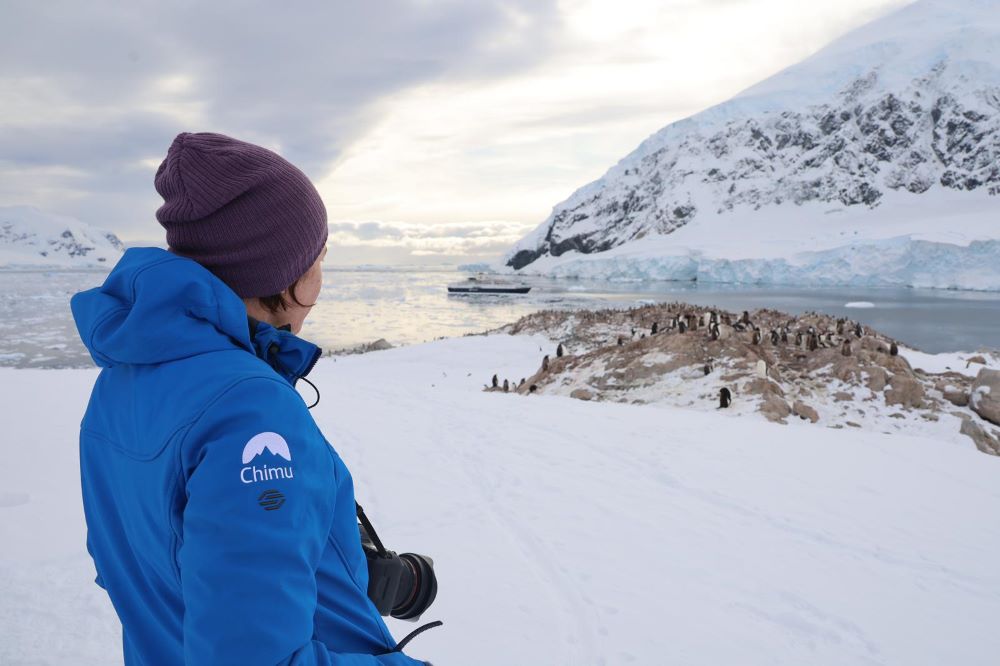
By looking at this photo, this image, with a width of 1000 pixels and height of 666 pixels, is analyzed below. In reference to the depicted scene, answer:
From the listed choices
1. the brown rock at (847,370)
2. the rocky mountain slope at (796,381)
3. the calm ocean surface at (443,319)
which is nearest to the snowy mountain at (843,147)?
the calm ocean surface at (443,319)

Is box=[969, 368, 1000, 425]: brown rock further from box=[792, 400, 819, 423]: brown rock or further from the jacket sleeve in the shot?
the jacket sleeve

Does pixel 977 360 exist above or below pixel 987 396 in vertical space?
below

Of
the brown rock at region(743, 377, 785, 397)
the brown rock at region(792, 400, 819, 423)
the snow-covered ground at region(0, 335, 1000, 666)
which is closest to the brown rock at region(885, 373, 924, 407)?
the brown rock at region(792, 400, 819, 423)

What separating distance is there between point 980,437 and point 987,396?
1218 millimetres

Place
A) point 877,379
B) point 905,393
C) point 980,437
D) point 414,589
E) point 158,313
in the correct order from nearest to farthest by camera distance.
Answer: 1. point 158,313
2. point 414,589
3. point 980,437
4. point 905,393
5. point 877,379

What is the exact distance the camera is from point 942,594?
359cm

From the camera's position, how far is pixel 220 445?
844mm

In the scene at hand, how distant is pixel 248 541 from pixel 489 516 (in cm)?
363

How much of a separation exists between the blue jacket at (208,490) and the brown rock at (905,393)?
1072 cm

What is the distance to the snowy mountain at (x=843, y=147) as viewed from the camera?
304ft

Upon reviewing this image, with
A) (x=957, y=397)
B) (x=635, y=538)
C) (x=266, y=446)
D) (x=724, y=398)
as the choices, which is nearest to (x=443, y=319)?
(x=724, y=398)

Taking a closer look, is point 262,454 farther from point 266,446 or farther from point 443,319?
point 443,319

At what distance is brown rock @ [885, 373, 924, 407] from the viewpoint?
9.58 meters

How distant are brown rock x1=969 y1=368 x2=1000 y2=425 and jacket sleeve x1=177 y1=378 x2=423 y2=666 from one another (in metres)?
11.3
